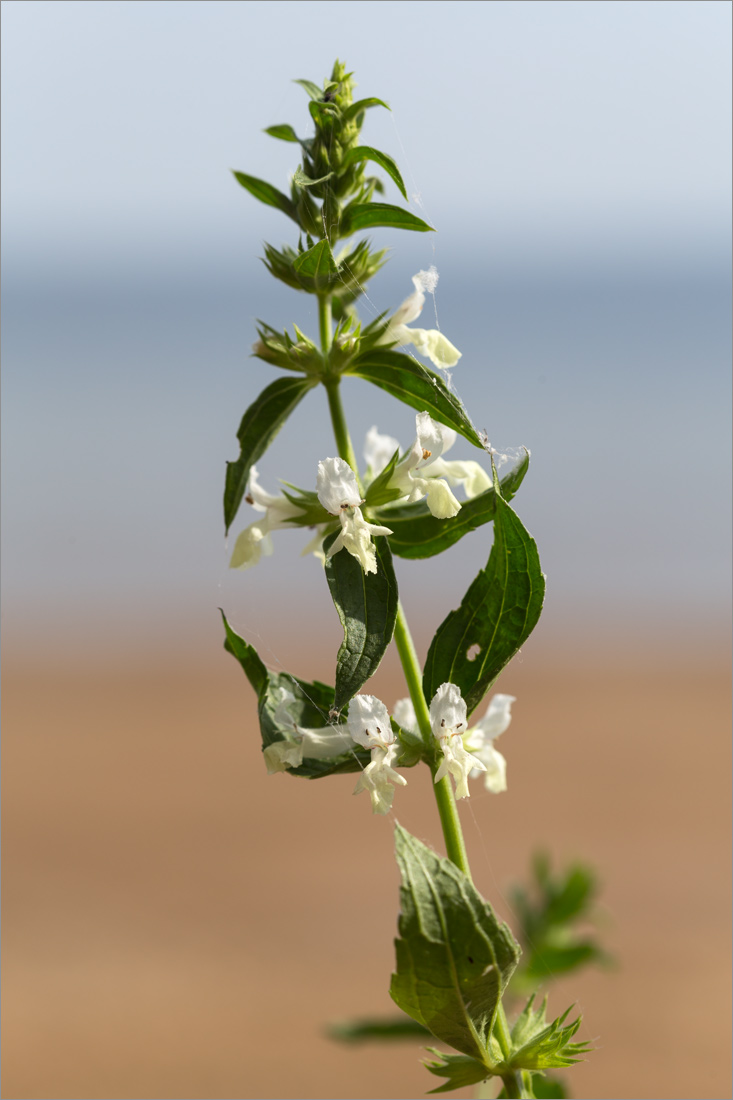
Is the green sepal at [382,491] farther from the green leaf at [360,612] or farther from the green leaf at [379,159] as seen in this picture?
the green leaf at [379,159]

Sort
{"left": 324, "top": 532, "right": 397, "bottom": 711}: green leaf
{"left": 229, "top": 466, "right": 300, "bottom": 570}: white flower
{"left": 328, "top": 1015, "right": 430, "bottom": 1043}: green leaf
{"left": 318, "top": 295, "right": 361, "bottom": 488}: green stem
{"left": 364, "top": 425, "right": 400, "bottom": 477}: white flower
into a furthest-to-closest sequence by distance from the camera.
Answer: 1. {"left": 328, "top": 1015, "right": 430, "bottom": 1043}: green leaf
2. {"left": 364, "top": 425, "right": 400, "bottom": 477}: white flower
3. {"left": 229, "top": 466, "right": 300, "bottom": 570}: white flower
4. {"left": 318, "top": 295, "right": 361, "bottom": 488}: green stem
5. {"left": 324, "top": 532, "right": 397, "bottom": 711}: green leaf

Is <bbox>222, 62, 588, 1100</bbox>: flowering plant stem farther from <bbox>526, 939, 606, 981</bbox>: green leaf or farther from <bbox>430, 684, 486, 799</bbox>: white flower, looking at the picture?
<bbox>526, 939, 606, 981</bbox>: green leaf

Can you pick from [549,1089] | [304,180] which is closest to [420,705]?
[549,1089]

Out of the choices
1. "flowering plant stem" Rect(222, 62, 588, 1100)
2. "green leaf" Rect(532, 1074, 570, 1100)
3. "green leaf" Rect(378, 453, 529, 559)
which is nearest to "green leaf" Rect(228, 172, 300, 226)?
"flowering plant stem" Rect(222, 62, 588, 1100)

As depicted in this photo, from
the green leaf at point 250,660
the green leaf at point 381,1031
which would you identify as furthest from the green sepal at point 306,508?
the green leaf at point 381,1031

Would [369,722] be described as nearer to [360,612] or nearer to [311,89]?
[360,612]
